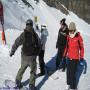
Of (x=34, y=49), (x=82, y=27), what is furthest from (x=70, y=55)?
(x=82, y=27)

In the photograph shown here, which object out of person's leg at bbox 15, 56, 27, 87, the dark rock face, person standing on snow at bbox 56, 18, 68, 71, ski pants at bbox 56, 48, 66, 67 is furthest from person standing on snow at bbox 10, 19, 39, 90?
the dark rock face

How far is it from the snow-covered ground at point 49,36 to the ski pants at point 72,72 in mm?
328

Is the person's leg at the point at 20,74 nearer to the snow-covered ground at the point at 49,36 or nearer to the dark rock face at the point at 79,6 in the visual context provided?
the snow-covered ground at the point at 49,36

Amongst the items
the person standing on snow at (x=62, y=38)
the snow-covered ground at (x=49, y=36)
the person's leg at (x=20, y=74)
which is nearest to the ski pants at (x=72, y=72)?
the snow-covered ground at (x=49, y=36)

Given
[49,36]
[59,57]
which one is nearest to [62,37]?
[59,57]

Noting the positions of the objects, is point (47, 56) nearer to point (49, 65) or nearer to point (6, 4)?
point (49, 65)

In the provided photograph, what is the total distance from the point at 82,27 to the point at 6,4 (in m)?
4.74

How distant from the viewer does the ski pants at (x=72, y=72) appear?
496 inches

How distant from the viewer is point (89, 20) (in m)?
24.2

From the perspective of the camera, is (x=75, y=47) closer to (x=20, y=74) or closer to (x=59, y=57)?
(x=20, y=74)

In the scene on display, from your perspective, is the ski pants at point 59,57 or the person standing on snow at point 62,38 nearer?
the person standing on snow at point 62,38

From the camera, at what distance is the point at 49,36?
63.4ft

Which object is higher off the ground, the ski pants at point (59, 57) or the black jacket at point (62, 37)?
the black jacket at point (62, 37)

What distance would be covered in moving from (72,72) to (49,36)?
678cm
